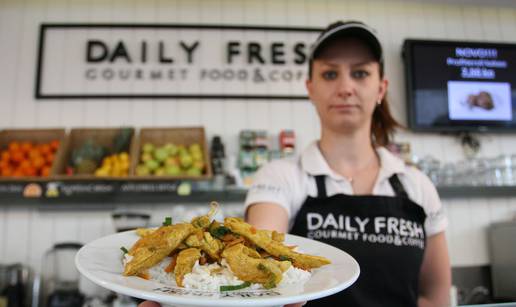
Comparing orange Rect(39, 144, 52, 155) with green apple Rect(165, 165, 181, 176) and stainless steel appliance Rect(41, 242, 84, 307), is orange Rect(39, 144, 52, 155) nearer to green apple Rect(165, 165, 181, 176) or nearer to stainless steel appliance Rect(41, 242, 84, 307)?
stainless steel appliance Rect(41, 242, 84, 307)

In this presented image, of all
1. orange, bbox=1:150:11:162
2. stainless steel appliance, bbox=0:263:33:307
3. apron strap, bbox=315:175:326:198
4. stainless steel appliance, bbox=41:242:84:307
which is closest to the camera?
apron strap, bbox=315:175:326:198

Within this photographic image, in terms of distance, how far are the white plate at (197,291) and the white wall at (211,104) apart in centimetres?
243

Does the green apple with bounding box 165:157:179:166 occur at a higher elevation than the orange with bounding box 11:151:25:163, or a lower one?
lower

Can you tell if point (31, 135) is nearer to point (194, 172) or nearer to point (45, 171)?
point (45, 171)

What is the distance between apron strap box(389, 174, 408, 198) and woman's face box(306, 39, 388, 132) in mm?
216

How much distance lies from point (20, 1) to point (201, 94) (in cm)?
165

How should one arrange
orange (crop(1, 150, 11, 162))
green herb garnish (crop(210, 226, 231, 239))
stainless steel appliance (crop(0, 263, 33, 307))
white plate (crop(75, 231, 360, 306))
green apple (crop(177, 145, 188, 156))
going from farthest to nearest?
green apple (crop(177, 145, 188, 156)), orange (crop(1, 150, 11, 162)), stainless steel appliance (crop(0, 263, 33, 307)), green herb garnish (crop(210, 226, 231, 239)), white plate (crop(75, 231, 360, 306))

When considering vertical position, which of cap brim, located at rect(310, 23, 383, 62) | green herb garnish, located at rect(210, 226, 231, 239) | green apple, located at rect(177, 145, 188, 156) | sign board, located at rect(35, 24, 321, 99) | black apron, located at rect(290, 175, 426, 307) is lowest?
black apron, located at rect(290, 175, 426, 307)

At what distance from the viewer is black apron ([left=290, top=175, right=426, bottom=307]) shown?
118cm

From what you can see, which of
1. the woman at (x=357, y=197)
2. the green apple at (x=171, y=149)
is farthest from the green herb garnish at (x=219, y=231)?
A: the green apple at (x=171, y=149)

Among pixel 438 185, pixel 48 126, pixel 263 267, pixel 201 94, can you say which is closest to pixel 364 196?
pixel 263 267

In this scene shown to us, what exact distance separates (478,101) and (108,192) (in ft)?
9.48

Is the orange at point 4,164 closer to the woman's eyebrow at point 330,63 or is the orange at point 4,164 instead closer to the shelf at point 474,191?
the woman's eyebrow at point 330,63

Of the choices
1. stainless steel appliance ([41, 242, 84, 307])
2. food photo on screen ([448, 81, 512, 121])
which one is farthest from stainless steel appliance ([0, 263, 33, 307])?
food photo on screen ([448, 81, 512, 121])
